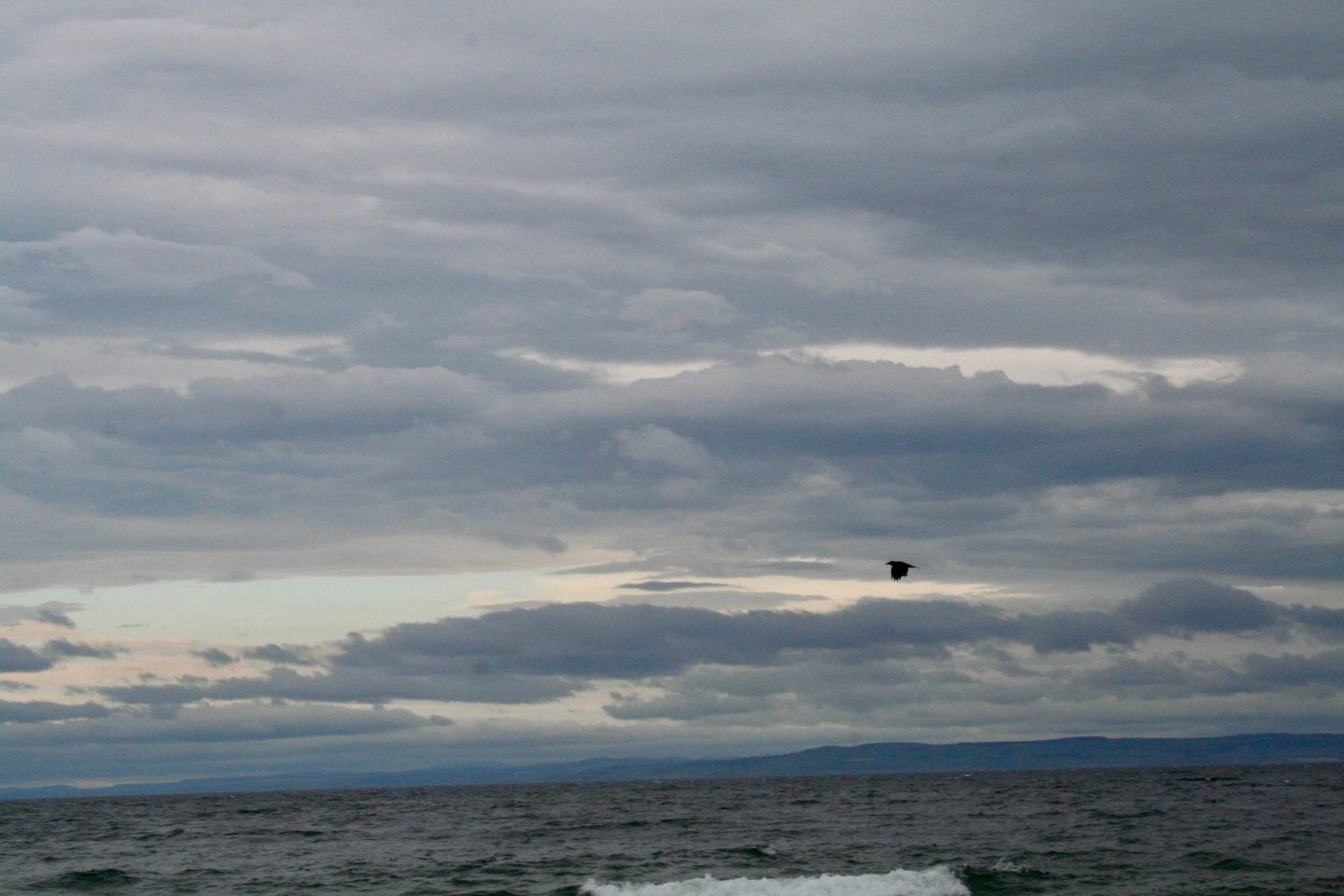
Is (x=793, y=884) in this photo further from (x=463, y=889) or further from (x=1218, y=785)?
(x=1218, y=785)

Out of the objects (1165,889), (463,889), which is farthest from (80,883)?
(1165,889)

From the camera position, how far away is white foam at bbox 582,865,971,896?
48.3 meters

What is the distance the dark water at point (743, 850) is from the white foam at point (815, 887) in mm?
132

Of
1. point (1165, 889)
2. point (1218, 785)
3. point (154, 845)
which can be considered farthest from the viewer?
point (1218, 785)

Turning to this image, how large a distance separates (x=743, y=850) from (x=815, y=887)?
1775cm

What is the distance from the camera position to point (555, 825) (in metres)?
94.0

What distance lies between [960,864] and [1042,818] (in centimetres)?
3225

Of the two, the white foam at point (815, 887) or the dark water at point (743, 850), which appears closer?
the white foam at point (815, 887)

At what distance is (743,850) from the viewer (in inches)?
2596

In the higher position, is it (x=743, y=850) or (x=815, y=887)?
(x=743, y=850)

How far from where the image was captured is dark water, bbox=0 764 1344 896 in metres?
51.6

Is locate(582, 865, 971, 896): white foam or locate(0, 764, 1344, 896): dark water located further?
locate(0, 764, 1344, 896): dark water

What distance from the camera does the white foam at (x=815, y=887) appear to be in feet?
159

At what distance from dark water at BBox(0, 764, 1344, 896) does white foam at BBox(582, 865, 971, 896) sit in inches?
5.2
